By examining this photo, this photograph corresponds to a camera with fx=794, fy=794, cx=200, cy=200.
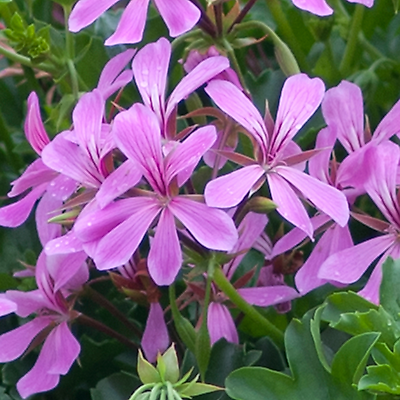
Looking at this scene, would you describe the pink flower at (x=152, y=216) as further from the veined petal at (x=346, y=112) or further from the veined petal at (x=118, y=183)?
the veined petal at (x=346, y=112)

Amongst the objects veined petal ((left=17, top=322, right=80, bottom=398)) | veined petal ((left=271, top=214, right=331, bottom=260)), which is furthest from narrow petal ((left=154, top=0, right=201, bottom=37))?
veined petal ((left=17, top=322, right=80, bottom=398))

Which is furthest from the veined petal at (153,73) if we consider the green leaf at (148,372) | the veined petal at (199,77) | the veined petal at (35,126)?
the green leaf at (148,372)

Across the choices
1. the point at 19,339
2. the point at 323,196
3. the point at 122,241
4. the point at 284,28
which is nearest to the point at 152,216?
the point at 122,241

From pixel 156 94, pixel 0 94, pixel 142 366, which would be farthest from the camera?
pixel 0 94

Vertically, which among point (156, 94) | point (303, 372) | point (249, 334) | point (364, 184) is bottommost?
point (249, 334)

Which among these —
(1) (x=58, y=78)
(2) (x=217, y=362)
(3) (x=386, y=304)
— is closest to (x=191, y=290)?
(2) (x=217, y=362)

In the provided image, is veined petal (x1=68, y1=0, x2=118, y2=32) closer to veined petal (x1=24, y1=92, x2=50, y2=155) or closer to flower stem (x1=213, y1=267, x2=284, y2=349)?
veined petal (x1=24, y1=92, x2=50, y2=155)

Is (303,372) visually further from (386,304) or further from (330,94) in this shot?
(330,94)
